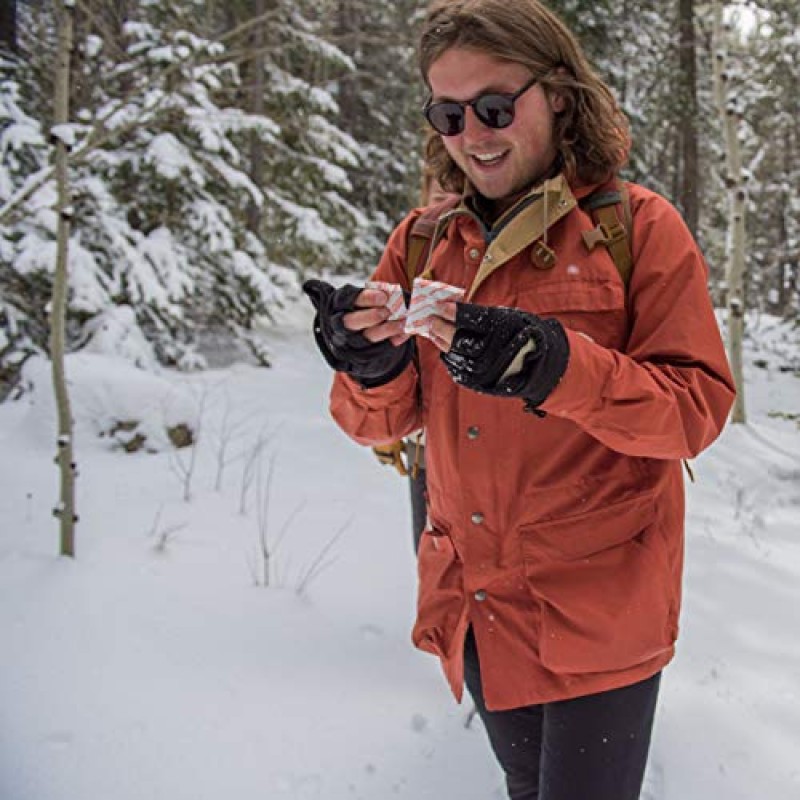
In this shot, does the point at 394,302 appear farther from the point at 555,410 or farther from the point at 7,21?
the point at 7,21

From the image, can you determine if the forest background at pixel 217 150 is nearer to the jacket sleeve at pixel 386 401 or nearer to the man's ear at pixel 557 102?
the jacket sleeve at pixel 386 401

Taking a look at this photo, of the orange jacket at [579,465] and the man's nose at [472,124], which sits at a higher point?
the man's nose at [472,124]

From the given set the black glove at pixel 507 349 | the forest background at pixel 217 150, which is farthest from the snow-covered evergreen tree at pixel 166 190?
the black glove at pixel 507 349

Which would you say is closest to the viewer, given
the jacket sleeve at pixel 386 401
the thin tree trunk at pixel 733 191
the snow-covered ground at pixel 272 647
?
the jacket sleeve at pixel 386 401

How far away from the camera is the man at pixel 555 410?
4.88 feet

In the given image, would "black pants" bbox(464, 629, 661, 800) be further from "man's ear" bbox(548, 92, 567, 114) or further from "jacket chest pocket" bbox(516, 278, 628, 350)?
"man's ear" bbox(548, 92, 567, 114)

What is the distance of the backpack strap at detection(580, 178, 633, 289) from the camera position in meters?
1.55

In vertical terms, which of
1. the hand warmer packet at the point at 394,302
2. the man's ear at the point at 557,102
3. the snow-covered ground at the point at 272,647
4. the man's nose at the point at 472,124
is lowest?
the snow-covered ground at the point at 272,647

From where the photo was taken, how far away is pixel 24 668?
3.31 m

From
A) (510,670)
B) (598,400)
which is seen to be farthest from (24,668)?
(598,400)

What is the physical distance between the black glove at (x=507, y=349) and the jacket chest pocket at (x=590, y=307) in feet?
0.70

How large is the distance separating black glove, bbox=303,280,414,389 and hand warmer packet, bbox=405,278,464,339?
172mm

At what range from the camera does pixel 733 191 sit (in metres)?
8.85

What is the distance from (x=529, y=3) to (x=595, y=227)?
52cm
